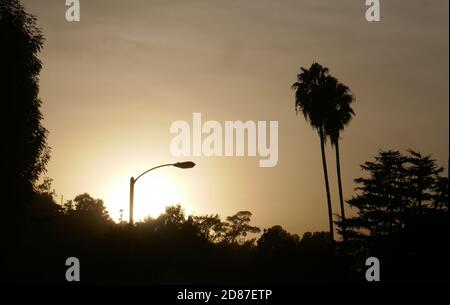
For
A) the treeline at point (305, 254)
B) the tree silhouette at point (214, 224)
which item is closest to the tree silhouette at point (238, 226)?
the tree silhouette at point (214, 224)

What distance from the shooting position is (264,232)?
351 ft

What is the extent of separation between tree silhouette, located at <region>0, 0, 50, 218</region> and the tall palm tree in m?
21.4

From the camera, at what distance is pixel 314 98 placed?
4206cm

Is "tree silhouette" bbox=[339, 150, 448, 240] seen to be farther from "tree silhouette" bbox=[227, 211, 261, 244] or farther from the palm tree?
"tree silhouette" bbox=[227, 211, 261, 244]

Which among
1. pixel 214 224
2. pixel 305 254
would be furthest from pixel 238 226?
Result: pixel 305 254

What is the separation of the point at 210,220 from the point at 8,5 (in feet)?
462

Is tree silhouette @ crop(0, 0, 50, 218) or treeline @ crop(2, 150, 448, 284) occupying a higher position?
tree silhouette @ crop(0, 0, 50, 218)

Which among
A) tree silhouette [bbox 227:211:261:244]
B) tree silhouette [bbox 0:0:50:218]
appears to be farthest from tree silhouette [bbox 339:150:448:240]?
tree silhouette [bbox 227:211:261:244]

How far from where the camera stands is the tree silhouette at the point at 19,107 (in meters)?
26.1

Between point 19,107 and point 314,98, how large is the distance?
23.2m

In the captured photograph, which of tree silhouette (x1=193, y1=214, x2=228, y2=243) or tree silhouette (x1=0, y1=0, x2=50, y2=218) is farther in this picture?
tree silhouette (x1=193, y1=214, x2=228, y2=243)

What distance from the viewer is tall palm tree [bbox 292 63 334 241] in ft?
137
